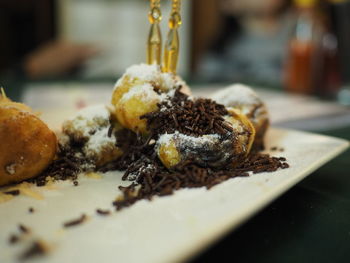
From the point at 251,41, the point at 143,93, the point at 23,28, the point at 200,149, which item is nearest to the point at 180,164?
the point at 200,149

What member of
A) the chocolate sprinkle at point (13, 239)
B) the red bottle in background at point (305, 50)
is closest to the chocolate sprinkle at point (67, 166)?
the chocolate sprinkle at point (13, 239)

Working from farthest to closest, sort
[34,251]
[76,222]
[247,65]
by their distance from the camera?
1. [247,65]
2. [76,222]
3. [34,251]

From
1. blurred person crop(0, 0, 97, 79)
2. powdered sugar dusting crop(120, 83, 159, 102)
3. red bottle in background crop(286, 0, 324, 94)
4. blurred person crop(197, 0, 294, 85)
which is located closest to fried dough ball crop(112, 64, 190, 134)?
powdered sugar dusting crop(120, 83, 159, 102)

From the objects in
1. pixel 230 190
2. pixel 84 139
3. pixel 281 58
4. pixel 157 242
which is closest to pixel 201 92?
pixel 84 139

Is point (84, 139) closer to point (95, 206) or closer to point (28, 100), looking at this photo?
point (95, 206)

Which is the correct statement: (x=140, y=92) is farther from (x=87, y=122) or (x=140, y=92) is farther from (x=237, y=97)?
(x=237, y=97)

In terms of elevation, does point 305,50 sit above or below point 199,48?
above

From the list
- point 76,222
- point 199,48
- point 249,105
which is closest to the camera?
point 76,222

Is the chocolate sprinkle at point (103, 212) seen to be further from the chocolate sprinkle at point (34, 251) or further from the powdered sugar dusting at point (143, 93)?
the powdered sugar dusting at point (143, 93)
